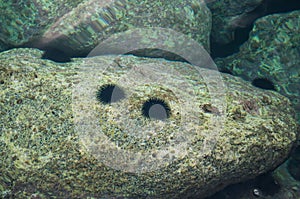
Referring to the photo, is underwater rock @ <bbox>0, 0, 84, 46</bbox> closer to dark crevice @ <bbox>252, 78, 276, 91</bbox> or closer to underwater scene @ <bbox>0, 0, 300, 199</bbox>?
underwater scene @ <bbox>0, 0, 300, 199</bbox>

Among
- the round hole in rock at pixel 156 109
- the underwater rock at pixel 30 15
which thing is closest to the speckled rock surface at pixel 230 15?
the underwater rock at pixel 30 15

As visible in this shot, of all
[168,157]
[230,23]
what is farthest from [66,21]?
[230,23]

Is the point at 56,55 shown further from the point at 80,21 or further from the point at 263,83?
the point at 263,83

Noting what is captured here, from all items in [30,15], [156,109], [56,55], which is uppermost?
[30,15]

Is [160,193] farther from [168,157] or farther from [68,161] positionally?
[68,161]

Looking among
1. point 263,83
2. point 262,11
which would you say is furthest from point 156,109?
point 262,11

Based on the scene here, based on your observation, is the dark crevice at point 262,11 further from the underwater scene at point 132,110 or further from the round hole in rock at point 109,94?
the round hole in rock at point 109,94

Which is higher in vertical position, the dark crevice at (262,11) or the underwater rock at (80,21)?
the underwater rock at (80,21)
